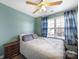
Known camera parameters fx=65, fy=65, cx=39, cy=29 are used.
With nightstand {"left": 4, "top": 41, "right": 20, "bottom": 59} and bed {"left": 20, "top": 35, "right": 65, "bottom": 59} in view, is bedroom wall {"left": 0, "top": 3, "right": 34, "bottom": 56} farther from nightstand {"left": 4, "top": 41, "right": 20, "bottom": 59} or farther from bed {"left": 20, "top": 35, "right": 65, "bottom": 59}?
bed {"left": 20, "top": 35, "right": 65, "bottom": 59}

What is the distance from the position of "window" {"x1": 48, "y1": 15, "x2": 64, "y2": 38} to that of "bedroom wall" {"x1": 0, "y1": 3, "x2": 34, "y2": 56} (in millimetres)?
1356

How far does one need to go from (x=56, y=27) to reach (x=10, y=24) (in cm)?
242

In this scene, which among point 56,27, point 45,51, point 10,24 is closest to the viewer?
point 45,51

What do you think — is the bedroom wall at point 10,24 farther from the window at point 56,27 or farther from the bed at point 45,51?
the window at point 56,27

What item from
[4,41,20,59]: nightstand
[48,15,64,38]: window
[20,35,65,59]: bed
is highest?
[48,15,64,38]: window

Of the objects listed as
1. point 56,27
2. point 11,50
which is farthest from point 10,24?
point 56,27

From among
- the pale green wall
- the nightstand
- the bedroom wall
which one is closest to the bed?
the nightstand

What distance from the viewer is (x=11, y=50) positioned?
2.66 meters

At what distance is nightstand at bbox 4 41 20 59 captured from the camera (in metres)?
2.51

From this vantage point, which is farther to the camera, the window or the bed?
the window

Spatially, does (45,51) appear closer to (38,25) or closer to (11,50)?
(11,50)

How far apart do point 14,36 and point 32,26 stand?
4.67ft

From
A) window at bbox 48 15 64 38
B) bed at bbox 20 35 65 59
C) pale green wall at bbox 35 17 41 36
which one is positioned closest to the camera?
bed at bbox 20 35 65 59

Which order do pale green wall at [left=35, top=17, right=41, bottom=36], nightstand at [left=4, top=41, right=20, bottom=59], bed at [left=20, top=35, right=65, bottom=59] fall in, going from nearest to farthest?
bed at [left=20, top=35, right=65, bottom=59] → nightstand at [left=4, top=41, right=20, bottom=59] → pale green wall at [left=35, top=17, right=41, bottom=36]
